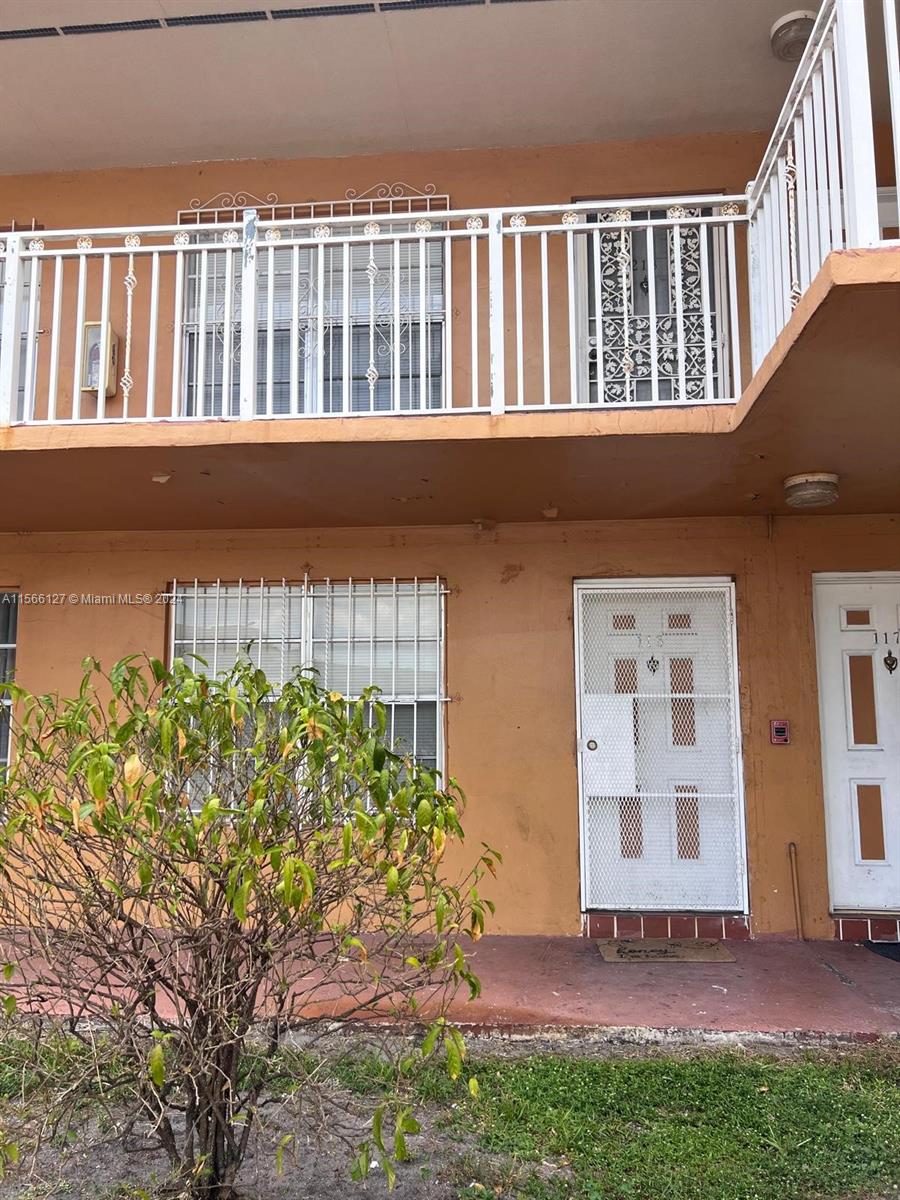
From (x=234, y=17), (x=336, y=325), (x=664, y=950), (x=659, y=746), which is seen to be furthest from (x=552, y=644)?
(x=234, y=17)

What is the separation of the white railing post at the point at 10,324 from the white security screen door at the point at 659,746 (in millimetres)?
3904

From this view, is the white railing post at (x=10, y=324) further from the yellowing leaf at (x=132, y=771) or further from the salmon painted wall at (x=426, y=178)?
the yellowing leaf at (x=132, y=771)

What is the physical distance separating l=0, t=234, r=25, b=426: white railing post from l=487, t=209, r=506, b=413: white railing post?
107 inches

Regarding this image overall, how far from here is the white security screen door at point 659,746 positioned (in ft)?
20.0

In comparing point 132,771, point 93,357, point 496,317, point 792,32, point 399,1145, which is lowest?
point 399,1145

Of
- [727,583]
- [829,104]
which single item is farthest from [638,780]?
[829,104]

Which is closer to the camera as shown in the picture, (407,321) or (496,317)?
(496,317)

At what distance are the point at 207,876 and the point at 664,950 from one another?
415 centimetres

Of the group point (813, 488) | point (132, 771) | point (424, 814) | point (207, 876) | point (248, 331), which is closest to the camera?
point (132, 771)

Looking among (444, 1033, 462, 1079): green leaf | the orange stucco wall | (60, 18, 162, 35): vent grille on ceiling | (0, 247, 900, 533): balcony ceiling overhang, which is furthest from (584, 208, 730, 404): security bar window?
(444, 1033, 462, 1079): green leaf

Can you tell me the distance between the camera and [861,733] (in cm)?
621

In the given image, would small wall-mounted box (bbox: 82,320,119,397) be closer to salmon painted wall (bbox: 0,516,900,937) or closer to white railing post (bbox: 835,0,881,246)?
salmon painted wall (bbox: 0,516,900,937)

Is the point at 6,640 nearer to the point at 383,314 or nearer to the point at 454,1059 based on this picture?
the point at 383,314

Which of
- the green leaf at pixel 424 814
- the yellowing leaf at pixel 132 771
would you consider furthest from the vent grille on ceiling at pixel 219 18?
the green leaf at pixel 424 814
